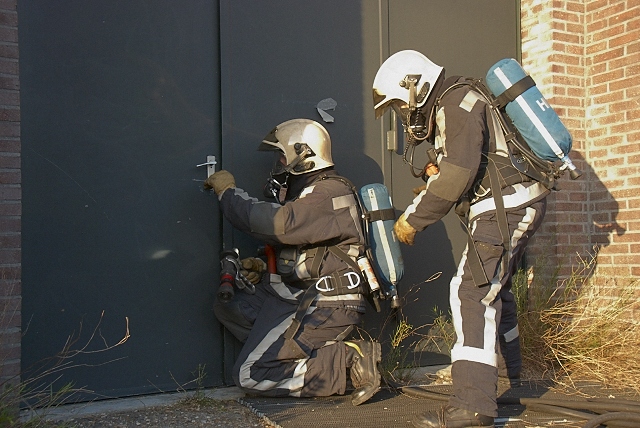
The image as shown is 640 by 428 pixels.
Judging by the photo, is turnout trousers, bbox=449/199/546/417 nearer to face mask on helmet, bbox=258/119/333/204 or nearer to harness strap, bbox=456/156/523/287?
harness strap, bbox=456/156/523/287

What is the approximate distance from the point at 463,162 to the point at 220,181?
1.64 m

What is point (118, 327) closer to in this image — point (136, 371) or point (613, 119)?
point (136, 371)

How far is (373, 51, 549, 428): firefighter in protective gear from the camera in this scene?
3922 millimetres

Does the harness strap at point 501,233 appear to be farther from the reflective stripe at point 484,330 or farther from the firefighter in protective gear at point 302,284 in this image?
the firefighter in protective gear at point 302,284

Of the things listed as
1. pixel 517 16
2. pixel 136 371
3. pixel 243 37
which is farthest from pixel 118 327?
pixel 517 16

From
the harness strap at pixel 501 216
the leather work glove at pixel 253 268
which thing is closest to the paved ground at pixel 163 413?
the leather work glove at pixel 253 268

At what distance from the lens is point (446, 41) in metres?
6.11

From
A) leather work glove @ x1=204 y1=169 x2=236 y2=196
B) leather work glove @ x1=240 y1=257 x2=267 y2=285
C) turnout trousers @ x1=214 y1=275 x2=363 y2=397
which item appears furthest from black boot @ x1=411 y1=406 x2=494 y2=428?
leather work glove @ x1=204 y1=169 x2=236 y2=196

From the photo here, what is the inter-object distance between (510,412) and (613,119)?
9.81 ft

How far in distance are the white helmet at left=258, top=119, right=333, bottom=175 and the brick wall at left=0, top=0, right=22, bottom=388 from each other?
1613mm

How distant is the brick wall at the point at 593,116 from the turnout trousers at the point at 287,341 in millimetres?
2246

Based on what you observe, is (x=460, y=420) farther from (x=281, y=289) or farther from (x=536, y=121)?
(x=536, y=121)

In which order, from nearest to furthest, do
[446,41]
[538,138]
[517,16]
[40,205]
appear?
1. [538,138]
2. [40,205]
3. [446,41]
4. [517,16]

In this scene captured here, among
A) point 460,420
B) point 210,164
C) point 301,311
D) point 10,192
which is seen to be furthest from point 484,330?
point 10,192
